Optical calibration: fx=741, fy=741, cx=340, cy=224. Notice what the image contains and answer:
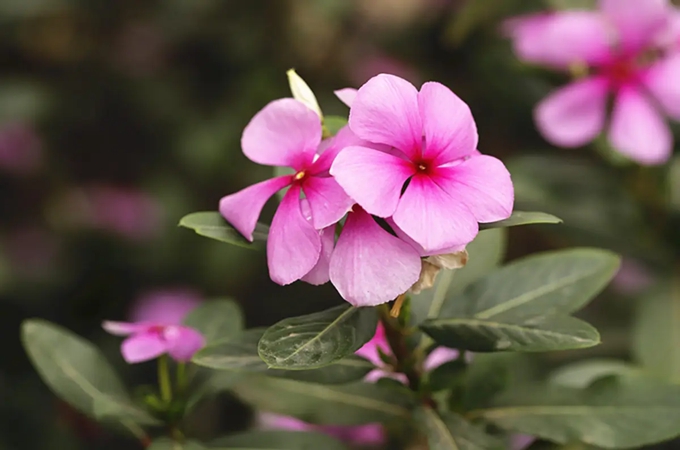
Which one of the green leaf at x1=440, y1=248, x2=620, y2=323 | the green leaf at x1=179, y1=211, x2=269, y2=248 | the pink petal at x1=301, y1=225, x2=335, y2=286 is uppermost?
the green leaf at x1=179, y1=211, x2=269, y2=248

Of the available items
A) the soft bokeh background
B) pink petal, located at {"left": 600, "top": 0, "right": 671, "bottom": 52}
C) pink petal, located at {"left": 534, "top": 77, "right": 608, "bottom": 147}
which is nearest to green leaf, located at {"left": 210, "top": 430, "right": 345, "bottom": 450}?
pink petal, located at {"left": 534, "top": 77, "right": 608, "bottom": 147}

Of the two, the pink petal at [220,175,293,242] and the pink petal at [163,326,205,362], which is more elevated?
the pink petal at [220,175,293,242]

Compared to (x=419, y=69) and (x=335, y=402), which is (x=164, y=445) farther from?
(x=419, y=69)

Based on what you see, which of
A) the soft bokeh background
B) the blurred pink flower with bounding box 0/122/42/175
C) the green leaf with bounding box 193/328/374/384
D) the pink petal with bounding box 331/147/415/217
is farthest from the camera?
the blurred pink flower with bounding box 0/122/42/175

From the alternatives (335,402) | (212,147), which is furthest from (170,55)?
(335,402)

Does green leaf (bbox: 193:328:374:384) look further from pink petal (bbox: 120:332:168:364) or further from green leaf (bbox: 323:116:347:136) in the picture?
green leaf (bbox: 323:116:347:136)

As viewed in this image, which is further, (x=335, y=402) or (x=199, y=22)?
(x=199, y=22)
